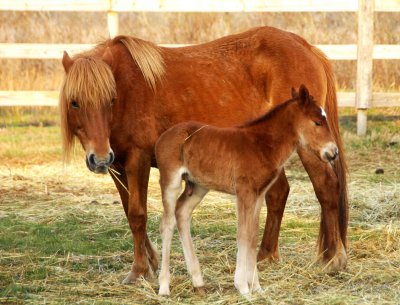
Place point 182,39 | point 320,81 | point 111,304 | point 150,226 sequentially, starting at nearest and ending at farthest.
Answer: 1. point 111,304
2. point 320,81
3. point 150,226
4. point 182,39

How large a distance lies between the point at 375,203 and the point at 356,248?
57.8 inches

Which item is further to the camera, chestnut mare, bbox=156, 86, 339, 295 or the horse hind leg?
the horse hind leg

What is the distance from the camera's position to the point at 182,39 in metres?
15.7

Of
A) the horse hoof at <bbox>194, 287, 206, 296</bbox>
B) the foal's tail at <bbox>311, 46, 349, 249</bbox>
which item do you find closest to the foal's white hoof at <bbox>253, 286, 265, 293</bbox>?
the horse hoof at <bbox>194, 287, 206, 296</bbox>

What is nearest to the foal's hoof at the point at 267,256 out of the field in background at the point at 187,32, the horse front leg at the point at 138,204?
the horse front leg at the point at 138,204

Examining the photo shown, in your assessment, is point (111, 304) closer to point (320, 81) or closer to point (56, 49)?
point (320, 81)

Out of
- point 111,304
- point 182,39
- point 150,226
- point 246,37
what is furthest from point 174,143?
point 182,39

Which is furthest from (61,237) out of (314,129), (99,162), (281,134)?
(314,129)

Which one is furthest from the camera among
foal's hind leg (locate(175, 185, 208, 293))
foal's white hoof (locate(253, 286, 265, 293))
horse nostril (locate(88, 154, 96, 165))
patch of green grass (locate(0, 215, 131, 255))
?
patch of green grass (locate(0, 215, 131, 255))

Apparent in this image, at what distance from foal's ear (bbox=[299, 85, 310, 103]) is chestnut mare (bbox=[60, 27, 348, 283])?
54cm

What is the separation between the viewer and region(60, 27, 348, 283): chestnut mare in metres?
5.41

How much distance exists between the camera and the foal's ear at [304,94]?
496 cm

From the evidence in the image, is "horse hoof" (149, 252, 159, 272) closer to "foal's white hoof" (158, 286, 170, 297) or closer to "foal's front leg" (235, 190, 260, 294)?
"foal's white hoof" (158, 286, 170, 297)
